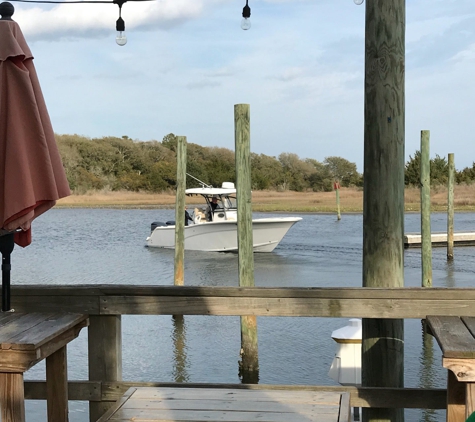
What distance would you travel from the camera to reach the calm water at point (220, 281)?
10.3 meters

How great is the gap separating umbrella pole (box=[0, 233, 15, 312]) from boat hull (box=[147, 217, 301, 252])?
21.0 m

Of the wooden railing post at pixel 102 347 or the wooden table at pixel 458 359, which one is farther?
the wooden railing post at pixel 102 347

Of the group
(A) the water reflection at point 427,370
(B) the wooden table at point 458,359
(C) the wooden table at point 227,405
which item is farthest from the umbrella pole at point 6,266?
(A) the water reflection at point 427,370

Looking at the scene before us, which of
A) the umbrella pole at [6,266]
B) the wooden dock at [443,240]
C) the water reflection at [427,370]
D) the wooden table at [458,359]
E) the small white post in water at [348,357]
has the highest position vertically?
the umbrella pole at [6,266]

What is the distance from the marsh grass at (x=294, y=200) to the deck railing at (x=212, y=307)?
168 ft

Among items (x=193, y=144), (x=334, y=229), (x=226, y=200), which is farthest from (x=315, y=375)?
(x=193, y=144)

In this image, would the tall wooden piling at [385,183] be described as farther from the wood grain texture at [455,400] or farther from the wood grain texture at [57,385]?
the wood grain texture at [57,385]

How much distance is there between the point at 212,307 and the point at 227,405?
597 mm

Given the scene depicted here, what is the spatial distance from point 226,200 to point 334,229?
16429 millimetres

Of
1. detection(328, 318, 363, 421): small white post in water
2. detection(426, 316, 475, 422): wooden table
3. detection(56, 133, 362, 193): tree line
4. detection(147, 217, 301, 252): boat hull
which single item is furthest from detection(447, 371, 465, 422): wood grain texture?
detection(56, 133, 362, 193): tree line

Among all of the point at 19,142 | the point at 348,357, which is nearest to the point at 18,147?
the point at 19,142

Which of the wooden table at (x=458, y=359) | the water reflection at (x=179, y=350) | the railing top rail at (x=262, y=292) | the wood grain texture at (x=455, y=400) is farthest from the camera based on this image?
the water reflection at (x=179, y=350)

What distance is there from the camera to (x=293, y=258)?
26.0 metres

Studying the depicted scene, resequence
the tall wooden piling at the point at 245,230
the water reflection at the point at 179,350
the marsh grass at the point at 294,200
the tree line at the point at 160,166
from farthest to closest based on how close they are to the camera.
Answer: the tree line at the point at 160,166
the marsh grass at the point at 294,200
the water reflection at the point at 179,350
the tall wooden piling at the point at 245,230
